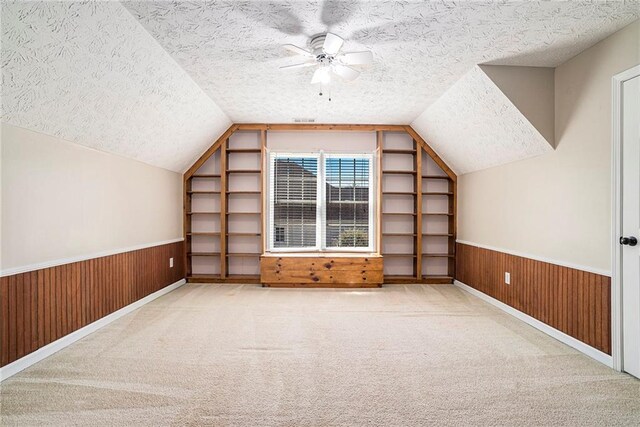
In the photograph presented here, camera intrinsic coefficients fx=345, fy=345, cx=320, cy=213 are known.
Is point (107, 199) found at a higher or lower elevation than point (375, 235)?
higher

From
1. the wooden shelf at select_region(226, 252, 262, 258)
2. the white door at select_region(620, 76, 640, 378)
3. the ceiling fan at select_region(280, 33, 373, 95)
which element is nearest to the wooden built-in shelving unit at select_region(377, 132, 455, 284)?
the wooden shelf at select_region(226, 252, 262, 258)

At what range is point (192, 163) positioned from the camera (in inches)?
214

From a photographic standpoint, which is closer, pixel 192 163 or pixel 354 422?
pixel 354 422

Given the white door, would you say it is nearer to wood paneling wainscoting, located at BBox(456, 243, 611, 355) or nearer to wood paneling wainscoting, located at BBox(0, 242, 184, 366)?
wood paneling wainscoting, located at BBox(456, 243, 611, 355)

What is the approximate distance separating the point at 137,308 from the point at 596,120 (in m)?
4.90

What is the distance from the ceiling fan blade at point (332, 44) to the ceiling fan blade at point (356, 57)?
11cm

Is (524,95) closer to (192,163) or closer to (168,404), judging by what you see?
(168,404)

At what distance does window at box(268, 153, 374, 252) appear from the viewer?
5566 mm

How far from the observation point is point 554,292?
321 centimetres

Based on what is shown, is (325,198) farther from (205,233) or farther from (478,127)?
(478,127)

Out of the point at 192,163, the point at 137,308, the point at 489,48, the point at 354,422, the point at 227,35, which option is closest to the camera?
the point at 354,422

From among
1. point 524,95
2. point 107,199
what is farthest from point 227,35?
point 524,95

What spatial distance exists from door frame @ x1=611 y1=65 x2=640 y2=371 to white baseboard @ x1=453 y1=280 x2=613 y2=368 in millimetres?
110

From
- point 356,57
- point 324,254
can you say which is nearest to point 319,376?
point 356,57
